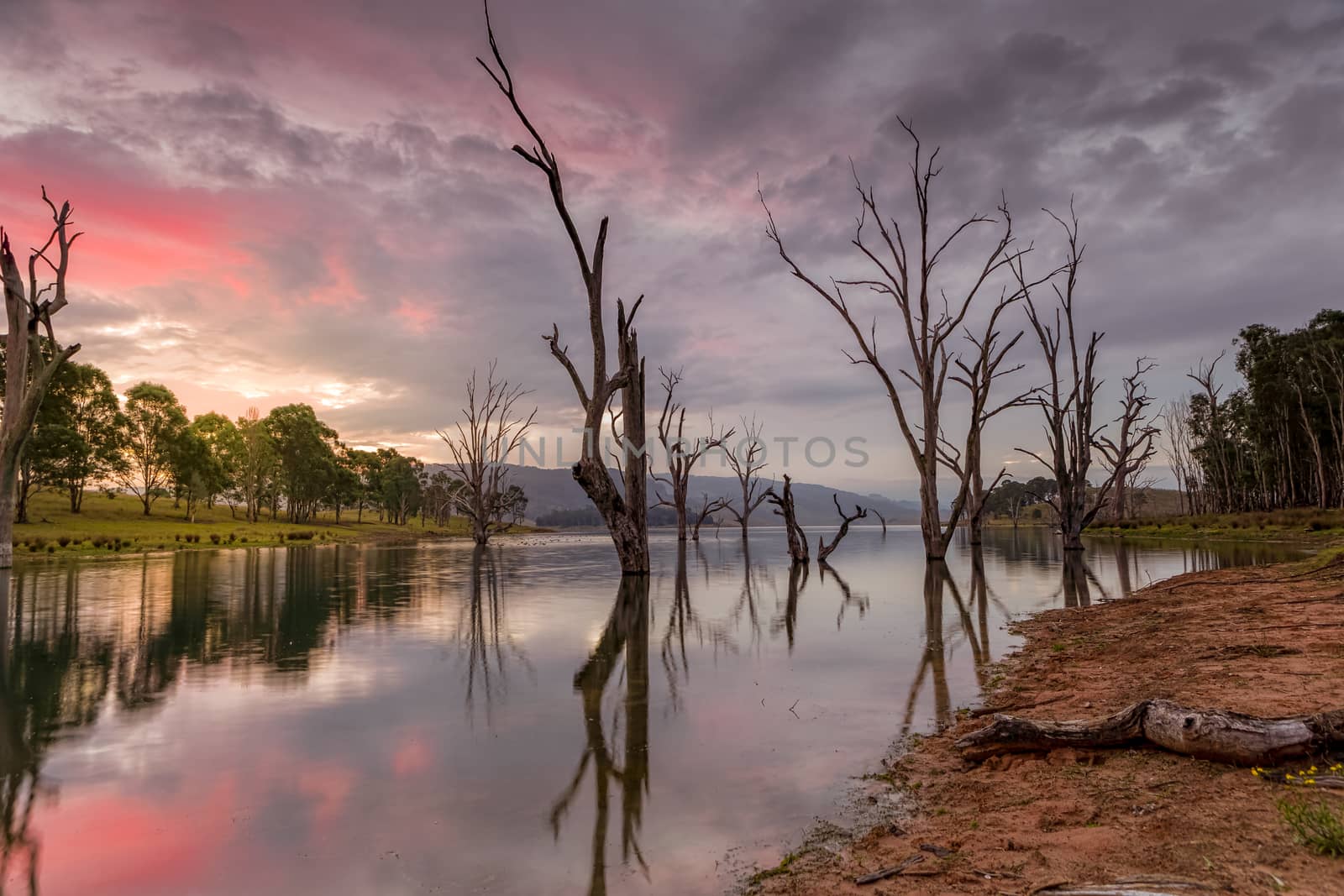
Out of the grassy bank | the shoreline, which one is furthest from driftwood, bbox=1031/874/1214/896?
the shoreline

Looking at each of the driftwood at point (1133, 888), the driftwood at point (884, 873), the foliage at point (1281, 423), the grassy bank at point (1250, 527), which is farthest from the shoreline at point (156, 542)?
the foliage at point (1281, 423)

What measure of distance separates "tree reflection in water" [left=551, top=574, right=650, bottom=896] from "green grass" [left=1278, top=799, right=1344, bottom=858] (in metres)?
2.82

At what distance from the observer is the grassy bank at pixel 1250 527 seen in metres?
31.8

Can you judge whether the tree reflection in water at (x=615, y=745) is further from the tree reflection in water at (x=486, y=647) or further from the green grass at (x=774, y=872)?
the tree reflection in water at (x=486, y=647)

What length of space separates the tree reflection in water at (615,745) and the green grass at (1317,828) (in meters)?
2.82

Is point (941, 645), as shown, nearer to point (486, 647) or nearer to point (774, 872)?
point (486, 647)

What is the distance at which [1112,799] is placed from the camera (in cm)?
375

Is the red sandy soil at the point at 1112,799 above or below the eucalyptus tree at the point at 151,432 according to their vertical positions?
below

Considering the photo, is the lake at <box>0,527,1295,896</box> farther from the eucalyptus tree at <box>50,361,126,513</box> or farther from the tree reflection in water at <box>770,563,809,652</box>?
the eucalyptus tree at <box>50,361,126,513</box>

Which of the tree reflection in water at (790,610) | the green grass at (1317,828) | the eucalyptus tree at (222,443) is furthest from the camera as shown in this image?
the eucalyptus tree at (222,443)

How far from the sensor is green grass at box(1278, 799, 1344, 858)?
2.76 m

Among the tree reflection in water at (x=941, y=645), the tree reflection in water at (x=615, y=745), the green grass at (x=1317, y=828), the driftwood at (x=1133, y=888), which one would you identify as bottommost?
the tree reflection in water at (x=941, y=645)

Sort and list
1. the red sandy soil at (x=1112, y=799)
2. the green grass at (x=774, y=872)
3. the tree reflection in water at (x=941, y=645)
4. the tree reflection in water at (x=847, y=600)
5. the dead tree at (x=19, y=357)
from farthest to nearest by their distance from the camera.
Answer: the dead tree at (x=19, y=357) < the tree reflection in water at (x=847, y=600) < the tree reflection in water at (x=941, y=645) < the green grass at (x=774, y=872) < the red sandy soil at (x=1112, y=799)

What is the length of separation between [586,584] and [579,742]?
13.7m
